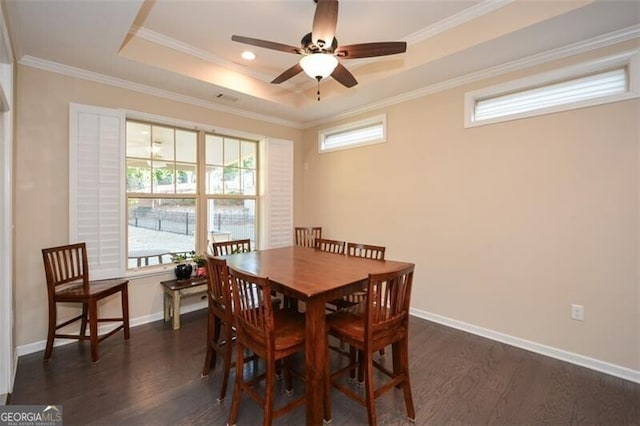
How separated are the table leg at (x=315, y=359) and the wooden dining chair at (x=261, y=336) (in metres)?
0.10

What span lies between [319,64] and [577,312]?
298cm

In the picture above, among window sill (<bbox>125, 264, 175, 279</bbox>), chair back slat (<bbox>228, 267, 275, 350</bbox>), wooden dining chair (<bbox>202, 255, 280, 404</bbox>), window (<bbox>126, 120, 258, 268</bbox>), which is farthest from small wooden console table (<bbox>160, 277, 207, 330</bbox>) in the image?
chair back slat (<bbox>228, 267, 275, 350</bbox>)

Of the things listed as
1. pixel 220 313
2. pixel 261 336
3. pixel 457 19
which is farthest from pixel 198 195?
pixel 457 19

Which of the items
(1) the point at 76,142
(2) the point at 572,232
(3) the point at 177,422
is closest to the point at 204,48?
(1) the point at 76,142

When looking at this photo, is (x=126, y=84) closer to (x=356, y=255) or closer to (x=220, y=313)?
(x=220, y=313)

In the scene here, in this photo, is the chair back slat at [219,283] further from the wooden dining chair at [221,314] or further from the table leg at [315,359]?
the table leg at [315,359]

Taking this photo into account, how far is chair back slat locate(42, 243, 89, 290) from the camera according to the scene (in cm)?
254

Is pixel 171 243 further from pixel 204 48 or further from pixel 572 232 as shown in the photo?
pixel 572 232

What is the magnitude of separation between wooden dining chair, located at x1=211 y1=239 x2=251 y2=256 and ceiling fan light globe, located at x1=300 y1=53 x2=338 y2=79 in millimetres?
1961

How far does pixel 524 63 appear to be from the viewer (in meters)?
2.77

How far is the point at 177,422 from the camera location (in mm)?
1848

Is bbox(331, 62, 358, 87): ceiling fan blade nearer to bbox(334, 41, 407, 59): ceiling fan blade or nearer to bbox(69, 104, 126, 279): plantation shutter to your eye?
bbox(334, 41, 407, 59): ceiling fan blade

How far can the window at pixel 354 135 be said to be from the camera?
401cm

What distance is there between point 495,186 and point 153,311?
13.2 feet
